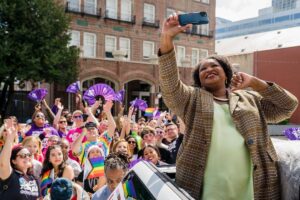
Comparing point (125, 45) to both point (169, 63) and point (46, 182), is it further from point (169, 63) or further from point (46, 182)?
point (169, 63)

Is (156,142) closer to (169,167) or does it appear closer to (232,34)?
(169,167)

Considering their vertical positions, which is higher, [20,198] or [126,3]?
[126,3]

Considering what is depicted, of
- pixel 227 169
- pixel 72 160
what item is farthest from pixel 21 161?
pixel 227 169

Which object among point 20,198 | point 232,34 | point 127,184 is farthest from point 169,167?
point 232,34

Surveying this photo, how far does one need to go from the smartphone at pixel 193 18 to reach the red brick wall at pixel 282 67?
1123 inches

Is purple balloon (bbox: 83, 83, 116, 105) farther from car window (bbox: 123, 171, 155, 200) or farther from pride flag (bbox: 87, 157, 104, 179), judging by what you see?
car window (bbox: 123, 171, 155, 200)

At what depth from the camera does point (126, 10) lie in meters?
28.4

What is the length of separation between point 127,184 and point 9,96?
63.9 ft

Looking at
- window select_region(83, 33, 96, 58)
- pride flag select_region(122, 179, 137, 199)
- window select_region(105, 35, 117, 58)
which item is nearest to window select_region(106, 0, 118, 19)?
window select_region(105, 35, 117, 58)

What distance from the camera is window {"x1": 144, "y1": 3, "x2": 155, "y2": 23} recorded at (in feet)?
96.7

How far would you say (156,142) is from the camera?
611 cm

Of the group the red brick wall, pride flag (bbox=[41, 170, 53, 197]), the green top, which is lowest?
pride flag (bbox=[41, 170, 53, 197])

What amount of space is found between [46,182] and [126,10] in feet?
82.5

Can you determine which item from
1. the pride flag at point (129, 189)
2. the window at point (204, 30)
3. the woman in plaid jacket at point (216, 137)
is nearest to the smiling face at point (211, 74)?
the woman in plaid jacket at point (216, 137)
